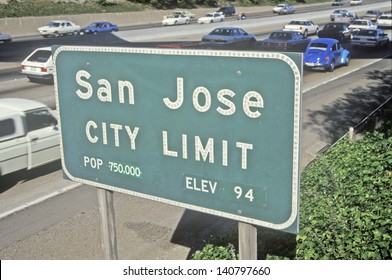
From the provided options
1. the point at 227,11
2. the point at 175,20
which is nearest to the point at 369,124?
the point at 175,20

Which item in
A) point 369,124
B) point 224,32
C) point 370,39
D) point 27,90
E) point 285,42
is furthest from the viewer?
point 370,39

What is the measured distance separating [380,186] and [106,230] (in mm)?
5296

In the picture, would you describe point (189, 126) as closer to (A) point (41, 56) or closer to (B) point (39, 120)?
(B) point (39, 120)

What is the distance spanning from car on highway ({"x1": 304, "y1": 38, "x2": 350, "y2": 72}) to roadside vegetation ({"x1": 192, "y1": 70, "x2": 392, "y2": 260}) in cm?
1797

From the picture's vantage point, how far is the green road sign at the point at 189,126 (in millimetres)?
3613

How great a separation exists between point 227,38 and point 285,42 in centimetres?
530

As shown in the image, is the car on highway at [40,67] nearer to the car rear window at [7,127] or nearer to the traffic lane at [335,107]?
the traffic lane at [335,107]

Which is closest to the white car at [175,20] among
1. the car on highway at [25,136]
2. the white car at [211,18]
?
the white car at [211,18]

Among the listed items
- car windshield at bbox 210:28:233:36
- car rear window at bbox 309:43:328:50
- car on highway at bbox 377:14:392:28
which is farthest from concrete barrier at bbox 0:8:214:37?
car rear window at bbox 309:43:328:50

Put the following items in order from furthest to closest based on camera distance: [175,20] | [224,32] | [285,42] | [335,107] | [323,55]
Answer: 1. [175,20]
2. [224,32]
3. [285,42]
4. [323,55]
5. [335,107]

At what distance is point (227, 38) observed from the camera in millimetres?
35719

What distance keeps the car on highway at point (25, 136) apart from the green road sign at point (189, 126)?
293 inches

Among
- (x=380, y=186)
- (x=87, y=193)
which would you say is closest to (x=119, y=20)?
(x=87, y=193)

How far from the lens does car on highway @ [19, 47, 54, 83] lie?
23.8 meters
